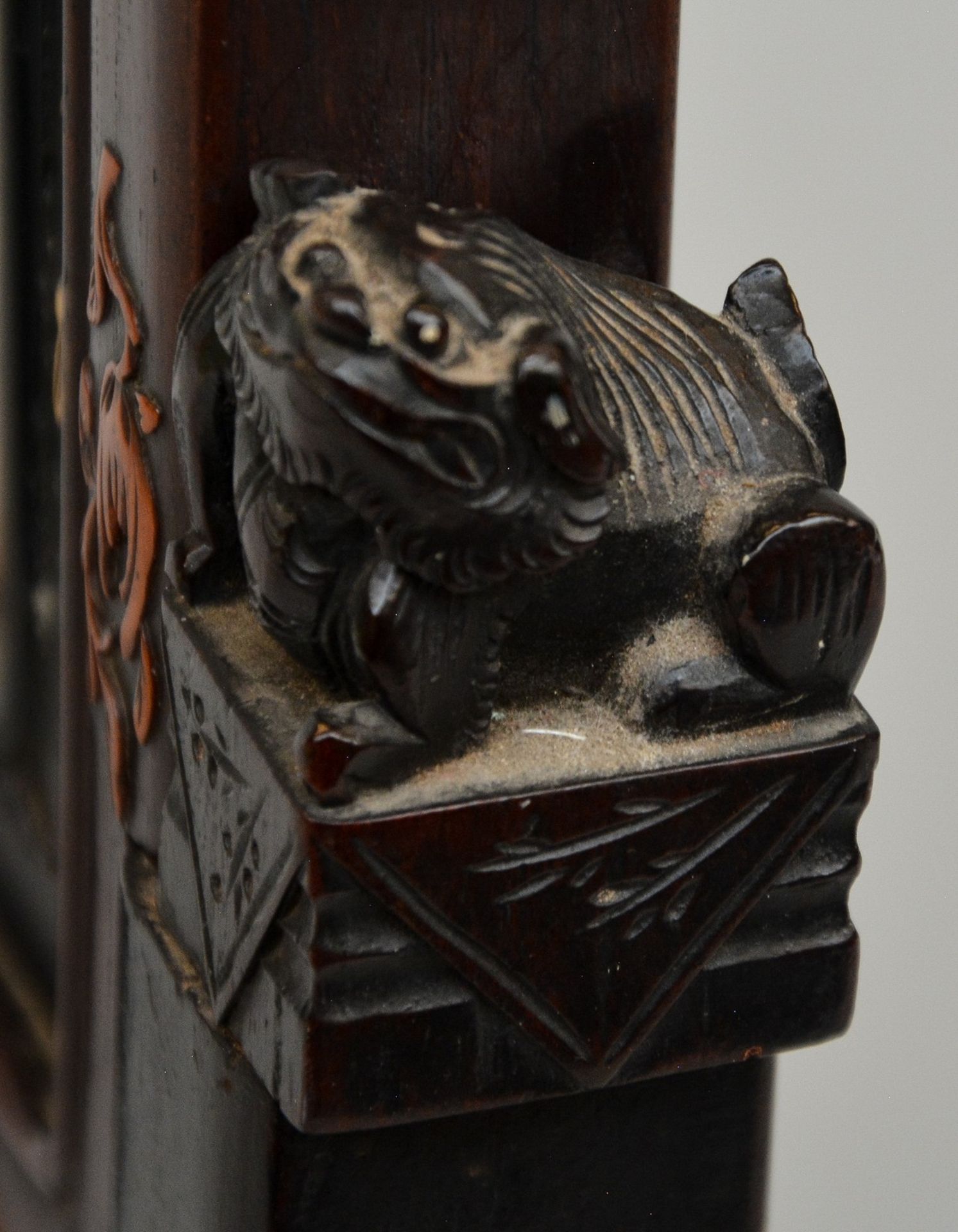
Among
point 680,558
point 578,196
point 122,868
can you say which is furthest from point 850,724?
point 122,868

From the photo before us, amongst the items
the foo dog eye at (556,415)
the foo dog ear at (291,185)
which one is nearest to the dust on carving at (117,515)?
the foo dog ear at (291,185)

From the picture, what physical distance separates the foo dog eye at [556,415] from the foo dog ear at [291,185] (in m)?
0.11

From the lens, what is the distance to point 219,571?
0.86 metres

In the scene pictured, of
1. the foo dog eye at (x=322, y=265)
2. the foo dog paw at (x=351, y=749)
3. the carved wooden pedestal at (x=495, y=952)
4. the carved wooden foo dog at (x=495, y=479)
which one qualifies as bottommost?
the carved wooden pedestal at (x=495, y=952)

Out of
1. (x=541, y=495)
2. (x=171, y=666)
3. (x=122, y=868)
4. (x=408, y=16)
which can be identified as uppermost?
(x=408, y=16)

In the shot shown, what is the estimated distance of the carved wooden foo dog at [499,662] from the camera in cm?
71

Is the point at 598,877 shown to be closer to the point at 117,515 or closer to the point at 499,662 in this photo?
the point at 499,662

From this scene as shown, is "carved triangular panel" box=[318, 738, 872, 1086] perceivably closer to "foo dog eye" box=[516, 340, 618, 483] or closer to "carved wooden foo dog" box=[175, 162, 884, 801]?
"carved wooden foo dog" box=[175, 162, 884, 801]

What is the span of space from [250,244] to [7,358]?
40cm

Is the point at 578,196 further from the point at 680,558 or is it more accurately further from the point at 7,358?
the point at 7,358

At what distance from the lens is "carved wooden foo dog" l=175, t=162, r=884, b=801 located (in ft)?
2.30

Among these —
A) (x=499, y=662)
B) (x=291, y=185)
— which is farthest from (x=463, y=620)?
(x=291, y=185)

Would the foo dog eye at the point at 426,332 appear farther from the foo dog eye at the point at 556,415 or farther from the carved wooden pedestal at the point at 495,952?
the carved wooden pedestal at the point at 495,952

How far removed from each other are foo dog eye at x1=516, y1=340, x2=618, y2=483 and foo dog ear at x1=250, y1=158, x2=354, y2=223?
107 millimetres
